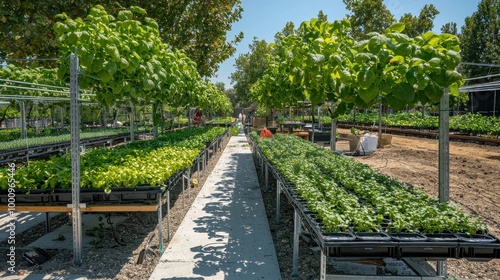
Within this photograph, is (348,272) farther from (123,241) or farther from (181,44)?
(181,44)

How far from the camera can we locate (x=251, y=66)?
4325 cm

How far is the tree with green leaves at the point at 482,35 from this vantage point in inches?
1451

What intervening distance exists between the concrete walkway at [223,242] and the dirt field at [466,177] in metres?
2.19

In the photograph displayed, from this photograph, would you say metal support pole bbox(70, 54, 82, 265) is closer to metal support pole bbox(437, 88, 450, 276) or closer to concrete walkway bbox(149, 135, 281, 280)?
concrete walkway bbox(149, 135, 281, 280)

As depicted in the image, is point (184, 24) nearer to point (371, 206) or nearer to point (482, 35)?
point (371, 206)

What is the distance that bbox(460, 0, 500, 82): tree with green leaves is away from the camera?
36.8 m

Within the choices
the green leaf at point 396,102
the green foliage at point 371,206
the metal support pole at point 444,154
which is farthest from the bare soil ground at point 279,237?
the green leaf at point 396,102

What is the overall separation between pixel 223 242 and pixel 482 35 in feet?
148

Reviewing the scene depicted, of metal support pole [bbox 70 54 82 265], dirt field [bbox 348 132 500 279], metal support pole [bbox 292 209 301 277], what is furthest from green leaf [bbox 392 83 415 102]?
metal support pole [bbox 70 54 82 265]

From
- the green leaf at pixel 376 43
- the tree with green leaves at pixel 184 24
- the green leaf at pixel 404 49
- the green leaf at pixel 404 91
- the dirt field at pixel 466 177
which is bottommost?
the dirt field at pixel 466 177

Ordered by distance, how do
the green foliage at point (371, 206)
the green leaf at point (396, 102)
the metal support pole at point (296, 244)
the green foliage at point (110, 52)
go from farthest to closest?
1. the green foliage at point (110, 52)
2. the metal support pole at point (296, 244)
3. the green leaf at point (396, 102)
4. the green foliage at point (371, 206)

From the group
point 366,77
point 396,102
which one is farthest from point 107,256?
point 396,102

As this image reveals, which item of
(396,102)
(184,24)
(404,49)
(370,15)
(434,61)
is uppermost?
(370,15)

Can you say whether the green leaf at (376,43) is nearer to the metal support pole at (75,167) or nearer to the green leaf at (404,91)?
the green leaf at (404,91)
